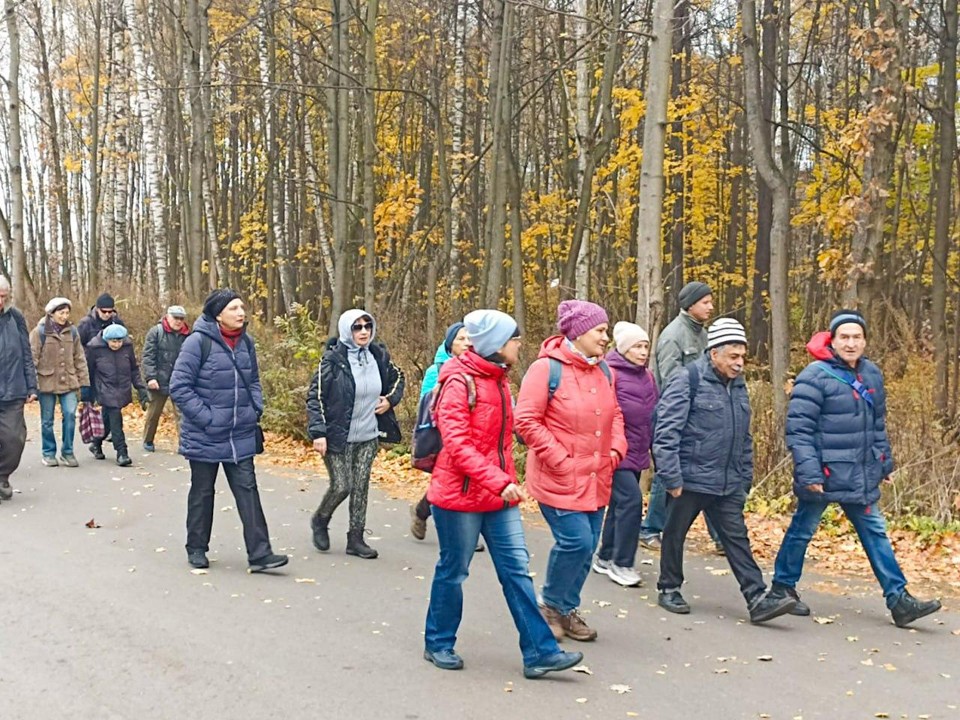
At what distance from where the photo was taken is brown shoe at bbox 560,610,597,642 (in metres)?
6.21

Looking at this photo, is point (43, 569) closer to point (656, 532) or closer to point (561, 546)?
point (561, 546)

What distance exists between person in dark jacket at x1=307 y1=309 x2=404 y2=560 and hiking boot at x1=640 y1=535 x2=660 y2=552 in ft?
7.55

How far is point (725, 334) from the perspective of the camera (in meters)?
6.69

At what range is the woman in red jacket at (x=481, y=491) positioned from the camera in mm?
5457

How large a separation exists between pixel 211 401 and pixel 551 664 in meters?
3.47

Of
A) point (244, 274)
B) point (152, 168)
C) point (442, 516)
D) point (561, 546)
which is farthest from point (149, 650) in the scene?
point (244, 274)

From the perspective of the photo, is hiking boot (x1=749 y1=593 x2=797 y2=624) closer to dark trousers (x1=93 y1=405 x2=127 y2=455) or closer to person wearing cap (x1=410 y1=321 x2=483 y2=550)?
person wearing cap (x1=410 y1=321 x2=483 y2=550)

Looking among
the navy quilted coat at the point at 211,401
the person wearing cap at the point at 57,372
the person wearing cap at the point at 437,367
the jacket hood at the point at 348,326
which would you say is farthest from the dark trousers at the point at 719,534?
the person wearing cap at the point at 57,372

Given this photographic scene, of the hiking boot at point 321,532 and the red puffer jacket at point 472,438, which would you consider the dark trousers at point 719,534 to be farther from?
the hiking boot at point 321,532

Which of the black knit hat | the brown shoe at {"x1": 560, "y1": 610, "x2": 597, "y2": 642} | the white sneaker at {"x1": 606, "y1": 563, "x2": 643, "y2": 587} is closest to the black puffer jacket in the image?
the black knit hat

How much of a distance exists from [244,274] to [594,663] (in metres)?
31.5

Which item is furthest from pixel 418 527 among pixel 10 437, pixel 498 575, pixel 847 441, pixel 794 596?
pixel 10 437


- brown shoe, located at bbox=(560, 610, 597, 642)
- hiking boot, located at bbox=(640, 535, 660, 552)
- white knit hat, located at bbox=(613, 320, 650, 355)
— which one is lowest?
hiking boot, located at bbox=(640, 535, 660, 552)

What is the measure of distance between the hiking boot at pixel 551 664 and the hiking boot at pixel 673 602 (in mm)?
1577
